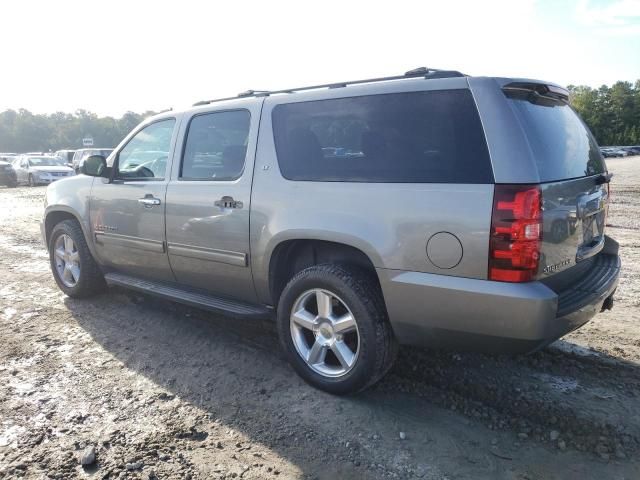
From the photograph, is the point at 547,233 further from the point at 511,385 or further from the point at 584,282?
the point at 511,385

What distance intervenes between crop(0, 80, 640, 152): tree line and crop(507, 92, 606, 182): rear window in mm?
65340

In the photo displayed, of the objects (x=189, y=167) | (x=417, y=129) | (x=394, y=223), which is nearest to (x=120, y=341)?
(x=189, y=167)

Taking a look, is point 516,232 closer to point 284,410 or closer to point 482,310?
point 482,310

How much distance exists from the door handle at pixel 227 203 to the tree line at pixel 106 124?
6418 centimetres

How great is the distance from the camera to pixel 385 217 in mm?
2961

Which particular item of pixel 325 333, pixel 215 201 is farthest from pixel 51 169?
pixel 325 333

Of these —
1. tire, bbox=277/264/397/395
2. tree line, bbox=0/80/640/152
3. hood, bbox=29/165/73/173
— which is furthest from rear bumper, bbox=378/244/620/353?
tree line, bbox=0/80/640/152

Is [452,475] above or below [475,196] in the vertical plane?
below

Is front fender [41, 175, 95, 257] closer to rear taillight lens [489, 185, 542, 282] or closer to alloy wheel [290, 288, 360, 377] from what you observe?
alloy wheel [290, 288, 360, 377]

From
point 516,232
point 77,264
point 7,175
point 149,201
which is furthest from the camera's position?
point 7,175

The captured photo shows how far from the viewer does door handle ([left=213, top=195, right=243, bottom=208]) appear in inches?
145

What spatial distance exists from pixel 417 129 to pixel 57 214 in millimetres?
4336

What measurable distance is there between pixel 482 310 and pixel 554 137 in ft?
3.64

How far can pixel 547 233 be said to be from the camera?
2.67 m
